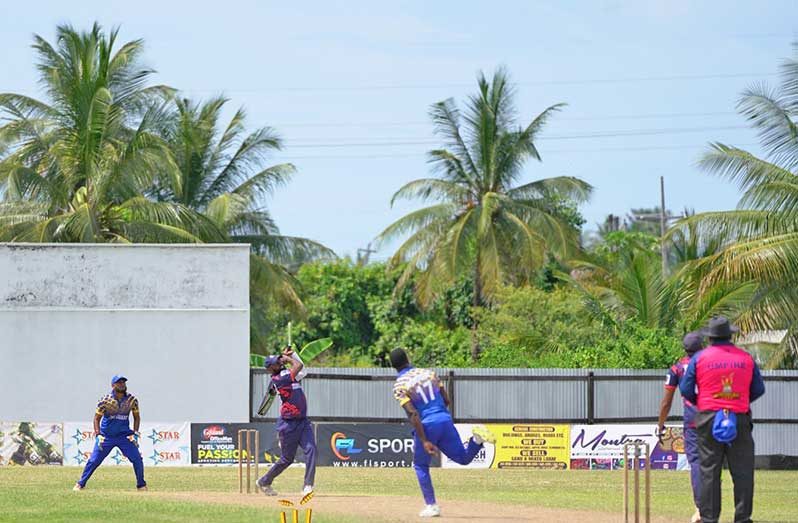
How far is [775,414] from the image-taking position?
28641 millimetres

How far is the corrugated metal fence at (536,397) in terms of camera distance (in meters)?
28.6

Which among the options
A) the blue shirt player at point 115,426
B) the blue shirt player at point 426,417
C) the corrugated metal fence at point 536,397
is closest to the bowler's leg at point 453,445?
the blue shirt player at point 426,417

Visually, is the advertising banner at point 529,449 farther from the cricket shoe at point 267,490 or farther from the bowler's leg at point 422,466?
the bowler's leg at point 422,466

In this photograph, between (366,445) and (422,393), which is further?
(366,445)

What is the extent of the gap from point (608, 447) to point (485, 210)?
1363cm

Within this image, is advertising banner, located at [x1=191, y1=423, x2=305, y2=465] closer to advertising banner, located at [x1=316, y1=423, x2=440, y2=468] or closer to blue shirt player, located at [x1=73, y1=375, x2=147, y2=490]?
advertising banner, located at [x1=316, y1=423, x2=440, y2=468]

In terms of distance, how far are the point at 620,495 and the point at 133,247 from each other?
14.6 meters

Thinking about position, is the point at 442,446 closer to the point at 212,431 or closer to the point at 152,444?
the point at 212,431

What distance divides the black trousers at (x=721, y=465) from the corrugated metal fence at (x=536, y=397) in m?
17.3

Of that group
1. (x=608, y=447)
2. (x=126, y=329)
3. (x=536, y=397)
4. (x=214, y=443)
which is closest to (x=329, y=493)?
(x=214, y=443)

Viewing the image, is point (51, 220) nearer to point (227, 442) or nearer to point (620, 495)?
point (227, 442)

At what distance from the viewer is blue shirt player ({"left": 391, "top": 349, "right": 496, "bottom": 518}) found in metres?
13.4

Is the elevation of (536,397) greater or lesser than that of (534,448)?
greater

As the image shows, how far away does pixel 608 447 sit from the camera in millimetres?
25875
